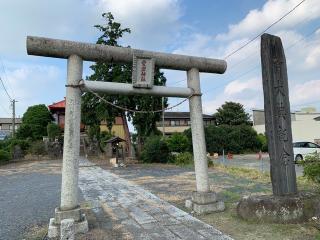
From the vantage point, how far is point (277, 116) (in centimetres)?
703

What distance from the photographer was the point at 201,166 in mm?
8023

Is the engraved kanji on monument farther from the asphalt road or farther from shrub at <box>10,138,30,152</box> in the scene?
shrub at <box>10,138,30,152</box>

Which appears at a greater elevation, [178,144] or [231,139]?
[231,139]

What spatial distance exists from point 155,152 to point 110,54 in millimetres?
17811

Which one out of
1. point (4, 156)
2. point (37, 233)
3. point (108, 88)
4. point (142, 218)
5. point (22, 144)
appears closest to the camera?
point (37, 233)

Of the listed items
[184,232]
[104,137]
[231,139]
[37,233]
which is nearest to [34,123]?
[104,137]

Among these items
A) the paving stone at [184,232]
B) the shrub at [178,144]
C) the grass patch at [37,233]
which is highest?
the shrub at [178,144]

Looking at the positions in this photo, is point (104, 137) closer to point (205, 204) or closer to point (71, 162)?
point (205, 204)

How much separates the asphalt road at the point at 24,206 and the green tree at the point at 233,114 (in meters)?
37.9

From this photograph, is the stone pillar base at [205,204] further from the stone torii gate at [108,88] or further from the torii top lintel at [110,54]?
the torii top lintel at [110,54]

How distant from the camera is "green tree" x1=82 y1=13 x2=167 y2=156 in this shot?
23.0 m

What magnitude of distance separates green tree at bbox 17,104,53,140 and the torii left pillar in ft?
123

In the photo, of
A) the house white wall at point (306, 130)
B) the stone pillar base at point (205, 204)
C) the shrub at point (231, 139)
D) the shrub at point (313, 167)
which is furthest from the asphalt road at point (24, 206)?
the house white wall at point (306, 130)

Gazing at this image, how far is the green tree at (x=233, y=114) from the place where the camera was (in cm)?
4950
